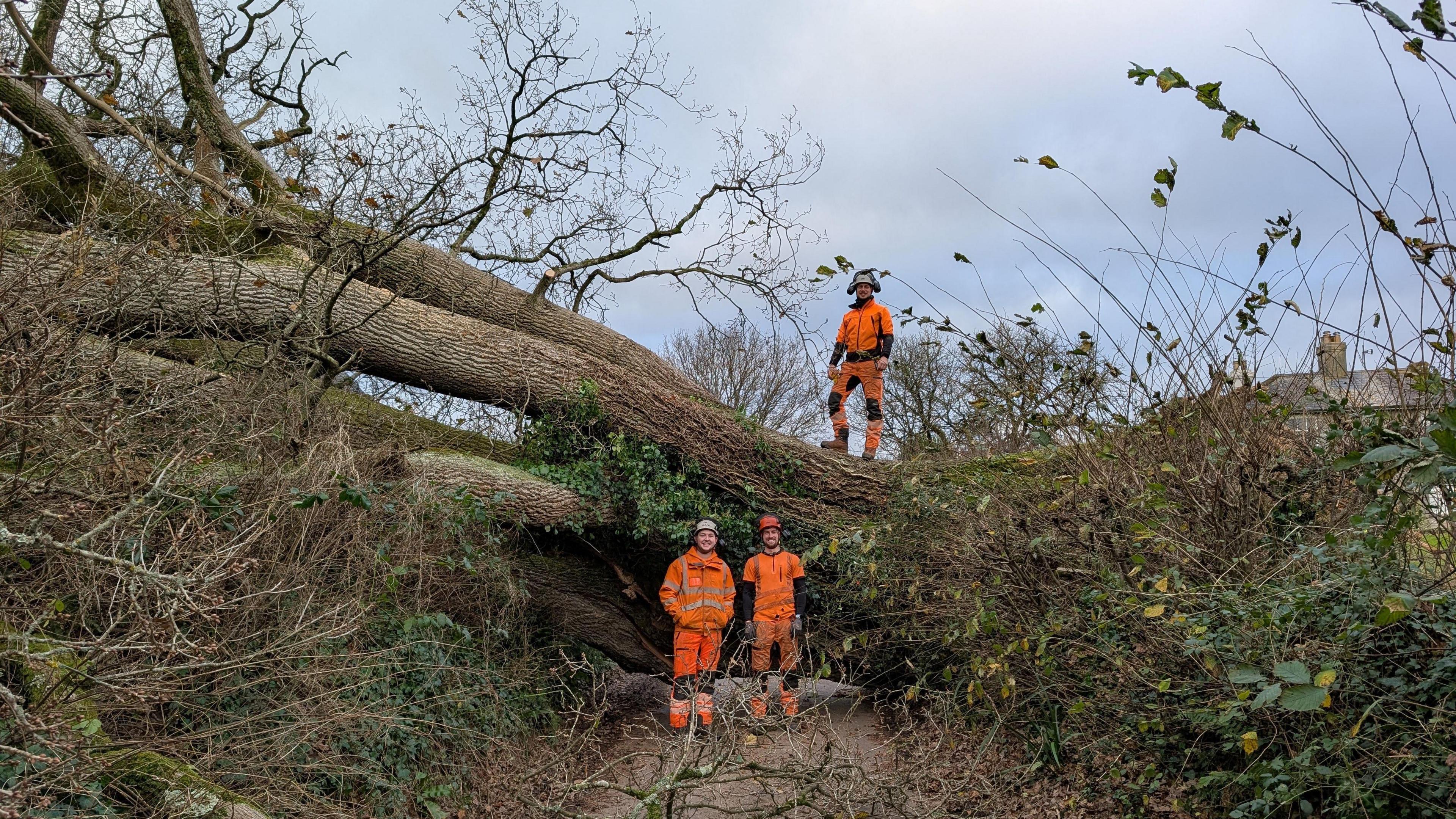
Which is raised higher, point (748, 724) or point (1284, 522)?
point (1284, 522)

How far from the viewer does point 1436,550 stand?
14.6 feet

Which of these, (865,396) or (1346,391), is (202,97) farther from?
(1346,391)

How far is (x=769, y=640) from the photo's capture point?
966cm

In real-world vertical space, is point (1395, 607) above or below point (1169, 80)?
below

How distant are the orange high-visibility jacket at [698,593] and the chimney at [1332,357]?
18.4 ft

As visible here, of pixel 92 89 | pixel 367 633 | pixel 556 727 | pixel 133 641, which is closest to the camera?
pixel 133 641

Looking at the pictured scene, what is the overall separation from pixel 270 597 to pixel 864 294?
23.3ft

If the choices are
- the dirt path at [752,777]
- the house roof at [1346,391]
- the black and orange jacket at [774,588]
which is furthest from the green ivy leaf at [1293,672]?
the black and orange jacket at [774,588]

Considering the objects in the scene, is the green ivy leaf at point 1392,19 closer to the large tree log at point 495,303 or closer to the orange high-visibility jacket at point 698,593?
the orange high-visibility jacket at point 698,593

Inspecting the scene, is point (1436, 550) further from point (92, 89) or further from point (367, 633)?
point (92, 89)

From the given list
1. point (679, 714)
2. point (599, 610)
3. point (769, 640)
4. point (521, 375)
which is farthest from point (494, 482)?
point (769, 640)

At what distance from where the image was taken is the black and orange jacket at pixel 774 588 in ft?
31.8

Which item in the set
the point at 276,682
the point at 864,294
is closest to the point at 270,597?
the point at 276,682

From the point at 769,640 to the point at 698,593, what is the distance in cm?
91
